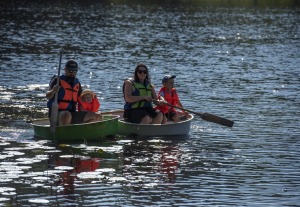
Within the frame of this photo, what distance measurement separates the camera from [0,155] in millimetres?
19578

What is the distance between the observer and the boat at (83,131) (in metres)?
21.4

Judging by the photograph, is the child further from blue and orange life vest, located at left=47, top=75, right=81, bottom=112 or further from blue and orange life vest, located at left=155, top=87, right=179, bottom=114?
blue and orange life vest, located at left=155, top=87, right=179, bottom=114

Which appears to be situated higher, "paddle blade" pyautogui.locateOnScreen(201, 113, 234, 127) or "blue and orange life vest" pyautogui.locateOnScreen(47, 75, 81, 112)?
"blue and orange life vest" pyautogui.locateOnScreen(47, 75, 81, 112)

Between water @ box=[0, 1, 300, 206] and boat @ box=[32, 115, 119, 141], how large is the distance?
27 cm

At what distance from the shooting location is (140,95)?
22453 millimetres

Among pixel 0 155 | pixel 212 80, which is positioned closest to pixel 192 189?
pixel 0 155

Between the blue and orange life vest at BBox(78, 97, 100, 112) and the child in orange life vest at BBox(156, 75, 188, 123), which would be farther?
the child in orange life vest at BBox(156, 75, 188, 123)

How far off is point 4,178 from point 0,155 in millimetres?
2398

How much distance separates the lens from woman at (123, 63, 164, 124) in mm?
22328

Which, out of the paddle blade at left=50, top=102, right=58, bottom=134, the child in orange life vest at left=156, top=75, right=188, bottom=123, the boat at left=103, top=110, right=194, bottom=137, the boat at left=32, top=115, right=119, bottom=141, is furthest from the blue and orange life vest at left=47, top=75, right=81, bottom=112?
the child in orange life vest at left=156, top=75, right=188, bottom=123

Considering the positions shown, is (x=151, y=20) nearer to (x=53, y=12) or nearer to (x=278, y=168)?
(x=53, y=12)

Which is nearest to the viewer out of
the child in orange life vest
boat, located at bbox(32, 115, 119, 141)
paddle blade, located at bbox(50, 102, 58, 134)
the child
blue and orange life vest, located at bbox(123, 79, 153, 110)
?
paddle blade, located at bbox(50, 102, 58, 134)

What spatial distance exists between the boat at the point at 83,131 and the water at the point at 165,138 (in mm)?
266

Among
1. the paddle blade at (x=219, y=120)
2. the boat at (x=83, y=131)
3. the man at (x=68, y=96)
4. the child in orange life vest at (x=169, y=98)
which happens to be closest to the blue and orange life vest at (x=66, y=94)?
the man at (x=68, y=96)
